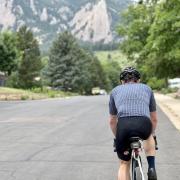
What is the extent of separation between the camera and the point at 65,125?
19.9 metres

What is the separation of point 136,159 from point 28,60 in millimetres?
84794

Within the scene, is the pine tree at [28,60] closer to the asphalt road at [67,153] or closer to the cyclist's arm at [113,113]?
the asphalt road at [67,153]

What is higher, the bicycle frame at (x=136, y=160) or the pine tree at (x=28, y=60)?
the pine tree at (x=28, y=60)

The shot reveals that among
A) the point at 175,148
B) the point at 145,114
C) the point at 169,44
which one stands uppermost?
the point at 169,44

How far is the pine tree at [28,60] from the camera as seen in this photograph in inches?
3504

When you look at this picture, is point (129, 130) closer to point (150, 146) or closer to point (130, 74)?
point (150, 146)

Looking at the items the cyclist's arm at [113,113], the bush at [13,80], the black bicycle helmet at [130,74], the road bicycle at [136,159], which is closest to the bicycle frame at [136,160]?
the road bicycle at [136,159]

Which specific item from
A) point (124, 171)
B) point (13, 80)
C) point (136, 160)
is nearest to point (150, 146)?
point (136, 160)

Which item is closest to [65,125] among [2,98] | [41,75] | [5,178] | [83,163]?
[83,163]

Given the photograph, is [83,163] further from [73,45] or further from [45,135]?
[73,45]

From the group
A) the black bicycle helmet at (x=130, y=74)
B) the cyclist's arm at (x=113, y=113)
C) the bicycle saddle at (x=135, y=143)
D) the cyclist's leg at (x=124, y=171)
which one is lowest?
the cyclist's leg at (x=124, y=171)

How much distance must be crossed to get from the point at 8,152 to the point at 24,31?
83389 mm

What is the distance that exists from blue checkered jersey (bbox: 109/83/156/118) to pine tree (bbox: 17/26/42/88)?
267ft

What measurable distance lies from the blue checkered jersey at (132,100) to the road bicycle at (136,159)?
344 millimetres
